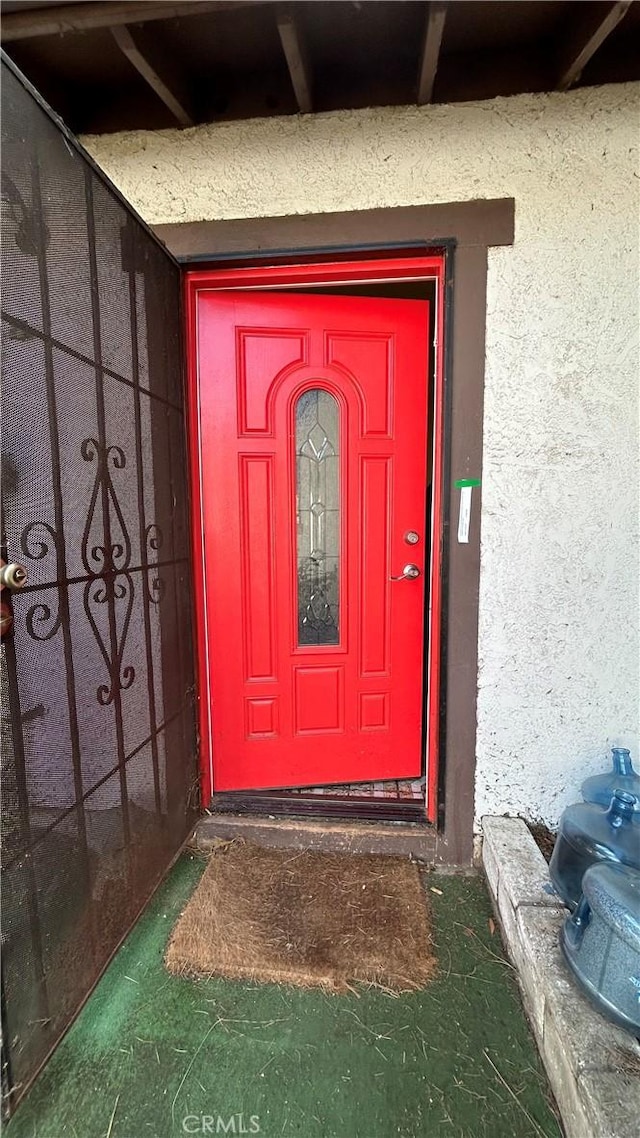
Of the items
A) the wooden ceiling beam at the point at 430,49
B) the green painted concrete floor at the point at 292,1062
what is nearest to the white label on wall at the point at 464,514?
the wooden ceiling beam at the point at 430,49

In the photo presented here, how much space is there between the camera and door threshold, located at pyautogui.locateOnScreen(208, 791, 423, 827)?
5.76 ft

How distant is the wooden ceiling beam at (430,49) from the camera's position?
1.13 metres

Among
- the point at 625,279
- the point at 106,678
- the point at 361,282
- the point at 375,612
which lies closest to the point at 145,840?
the point at 106,678

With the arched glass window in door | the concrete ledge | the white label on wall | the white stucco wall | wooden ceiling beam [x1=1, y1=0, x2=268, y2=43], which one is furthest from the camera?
the arched glass window in door

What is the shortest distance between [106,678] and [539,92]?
225cm

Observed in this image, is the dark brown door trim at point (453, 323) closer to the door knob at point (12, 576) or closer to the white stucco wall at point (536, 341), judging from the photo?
the white stucco wall at point (536, 341)

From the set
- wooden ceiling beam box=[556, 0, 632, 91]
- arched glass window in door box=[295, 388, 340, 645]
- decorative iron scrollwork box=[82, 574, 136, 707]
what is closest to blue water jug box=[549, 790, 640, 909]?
arched glass window in door box=[295, 388, 340, 645]

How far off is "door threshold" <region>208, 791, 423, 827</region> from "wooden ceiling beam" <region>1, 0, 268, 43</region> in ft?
8.11

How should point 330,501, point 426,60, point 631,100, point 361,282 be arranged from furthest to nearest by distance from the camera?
point 330,501 < point 361,282 < point 631,100 < point 426,60

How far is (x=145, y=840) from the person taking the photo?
4.74 feet

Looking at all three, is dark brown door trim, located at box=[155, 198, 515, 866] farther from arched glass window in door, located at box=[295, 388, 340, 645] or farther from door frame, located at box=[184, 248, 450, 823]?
arched glass window in door, located at box=[295, 388, 340, 645]

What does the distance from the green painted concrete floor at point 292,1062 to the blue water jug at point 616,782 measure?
0.58 meters

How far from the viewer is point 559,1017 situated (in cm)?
101

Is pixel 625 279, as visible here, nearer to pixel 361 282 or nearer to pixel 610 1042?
pixel 361 282
